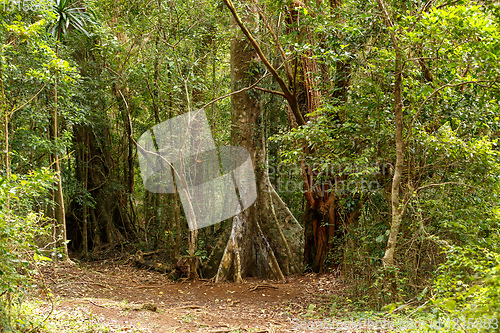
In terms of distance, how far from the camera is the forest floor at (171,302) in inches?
197

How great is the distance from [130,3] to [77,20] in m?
1.36

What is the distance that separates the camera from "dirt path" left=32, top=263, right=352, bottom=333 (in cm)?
524

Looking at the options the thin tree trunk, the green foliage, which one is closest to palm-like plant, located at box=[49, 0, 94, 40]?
the thin tree trunk

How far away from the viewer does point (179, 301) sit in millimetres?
7293

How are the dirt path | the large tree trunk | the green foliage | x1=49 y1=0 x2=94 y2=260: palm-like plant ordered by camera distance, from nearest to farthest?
the green foliage → the dirt path → x1=49 y1=0 x2=94 y2=260: palm-like plant → the large tree trunk

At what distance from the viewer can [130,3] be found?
8625 millimetres

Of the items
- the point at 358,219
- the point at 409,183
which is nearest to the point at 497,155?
the point at 409,183

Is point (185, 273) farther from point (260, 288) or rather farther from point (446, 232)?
point (446, 232)

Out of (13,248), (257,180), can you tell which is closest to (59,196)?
(257,180)

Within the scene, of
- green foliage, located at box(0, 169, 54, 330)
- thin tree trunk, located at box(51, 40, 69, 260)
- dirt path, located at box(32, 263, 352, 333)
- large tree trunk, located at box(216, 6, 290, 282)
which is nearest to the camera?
green foliage, located at box(0, 169, 54, 330)

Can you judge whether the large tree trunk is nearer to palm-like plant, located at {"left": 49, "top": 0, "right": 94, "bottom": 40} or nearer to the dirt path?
the dirt path

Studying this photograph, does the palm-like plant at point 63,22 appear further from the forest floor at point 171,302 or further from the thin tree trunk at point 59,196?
the forest floor at point 171,302

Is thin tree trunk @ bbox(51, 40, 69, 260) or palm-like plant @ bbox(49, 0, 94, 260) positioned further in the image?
palm-like plant @ bbox(49, 0, 94, 260)

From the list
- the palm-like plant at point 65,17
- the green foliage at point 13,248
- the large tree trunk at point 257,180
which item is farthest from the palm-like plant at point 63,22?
the green foliage at point 13,248
